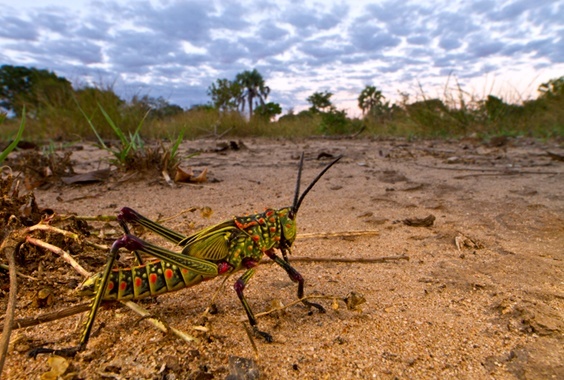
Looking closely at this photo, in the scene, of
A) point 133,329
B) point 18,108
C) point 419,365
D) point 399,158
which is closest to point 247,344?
point 133,329

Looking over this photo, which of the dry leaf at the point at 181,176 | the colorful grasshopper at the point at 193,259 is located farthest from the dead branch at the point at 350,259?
the dry leaf at the point at 181,176

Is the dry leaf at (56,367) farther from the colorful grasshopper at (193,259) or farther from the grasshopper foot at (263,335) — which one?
the grasshopper foot at (263,335)

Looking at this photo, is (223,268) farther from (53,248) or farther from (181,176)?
(181,176)

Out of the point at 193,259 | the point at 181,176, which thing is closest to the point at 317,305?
the point at 193,259

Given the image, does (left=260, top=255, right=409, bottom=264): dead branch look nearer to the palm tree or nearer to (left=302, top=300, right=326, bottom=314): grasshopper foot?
(left=302, top=300, right=326, bottom=314): grasshopper foot

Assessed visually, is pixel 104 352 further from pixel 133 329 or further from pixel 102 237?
pixel 102 237
